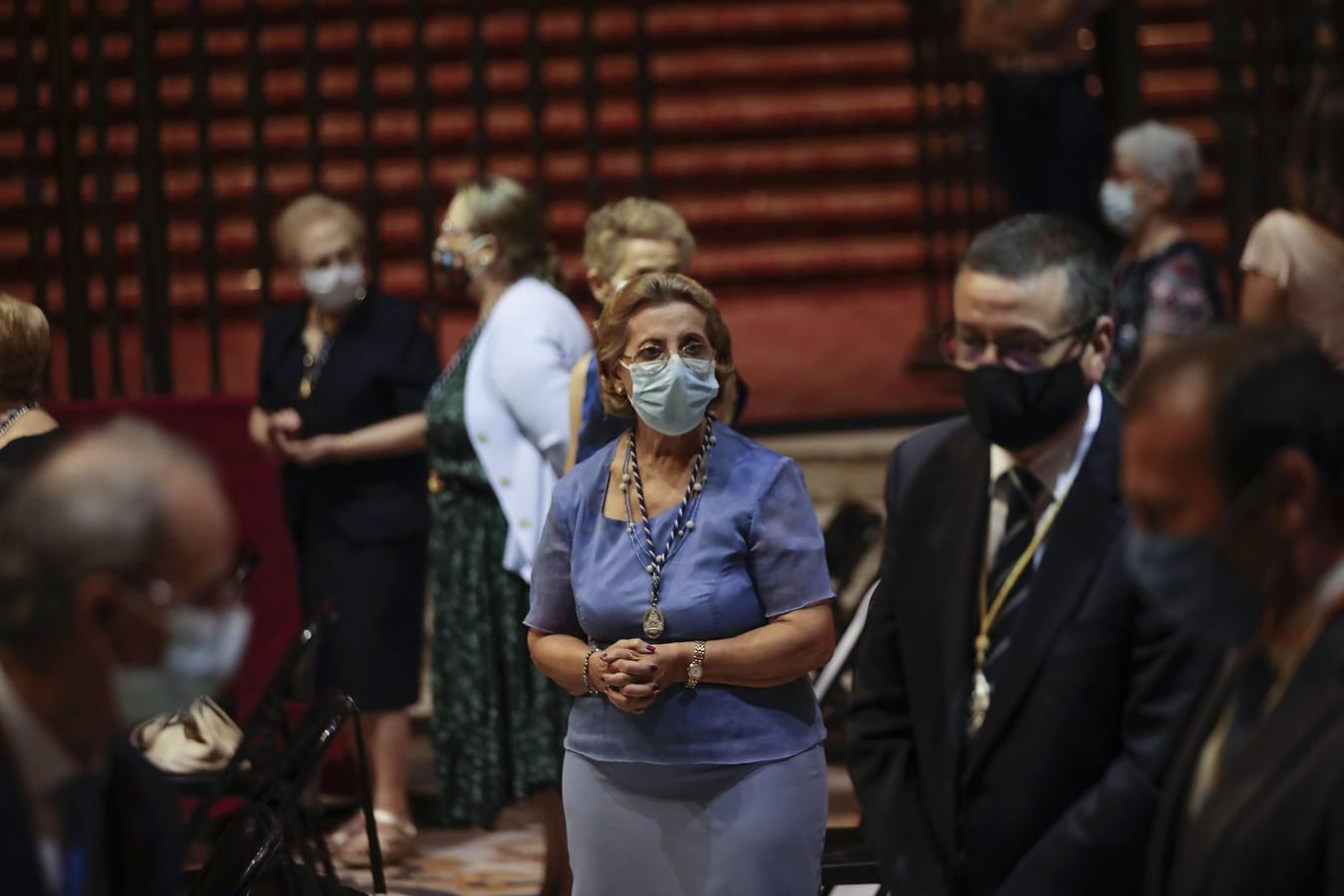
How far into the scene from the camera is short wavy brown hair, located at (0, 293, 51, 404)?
336 cm

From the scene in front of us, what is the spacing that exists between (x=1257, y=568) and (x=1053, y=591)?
0.62m

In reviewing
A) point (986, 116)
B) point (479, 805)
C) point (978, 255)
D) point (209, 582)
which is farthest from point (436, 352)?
point (209, 582)

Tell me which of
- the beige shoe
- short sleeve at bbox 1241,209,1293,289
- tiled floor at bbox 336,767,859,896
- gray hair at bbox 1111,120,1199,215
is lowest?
tiled floor at bbox 336,767,859,896

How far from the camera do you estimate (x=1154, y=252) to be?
17.0 ft

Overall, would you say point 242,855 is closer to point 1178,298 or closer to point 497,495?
point 497,495

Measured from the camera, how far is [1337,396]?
1681 millimetres

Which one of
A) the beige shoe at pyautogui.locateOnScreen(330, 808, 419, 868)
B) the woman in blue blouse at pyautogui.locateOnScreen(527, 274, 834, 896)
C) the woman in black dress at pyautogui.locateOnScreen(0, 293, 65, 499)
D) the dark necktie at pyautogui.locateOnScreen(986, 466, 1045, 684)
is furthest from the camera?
the beige shoe at pyautogui.locateOnScreen(330, 808, 419, 868)

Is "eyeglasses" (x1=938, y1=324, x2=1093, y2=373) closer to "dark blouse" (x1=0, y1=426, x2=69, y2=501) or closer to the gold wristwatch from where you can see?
the gold wristwatch

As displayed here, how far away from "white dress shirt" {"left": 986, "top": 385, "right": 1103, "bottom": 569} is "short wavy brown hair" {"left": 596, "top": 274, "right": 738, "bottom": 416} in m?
0.75

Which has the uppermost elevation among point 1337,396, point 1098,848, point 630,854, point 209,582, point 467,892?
point 1337,396

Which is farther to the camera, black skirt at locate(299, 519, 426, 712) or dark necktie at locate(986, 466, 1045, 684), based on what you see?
black skirt at locate(299, 519, 426, 712)

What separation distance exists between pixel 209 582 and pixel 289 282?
23.5ft

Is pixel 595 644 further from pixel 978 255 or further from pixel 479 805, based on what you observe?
pixel 479 805

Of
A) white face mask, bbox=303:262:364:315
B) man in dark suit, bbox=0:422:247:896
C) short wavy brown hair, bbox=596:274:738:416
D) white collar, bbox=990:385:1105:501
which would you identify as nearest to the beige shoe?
white face mask, bbox=303:262:364:315
